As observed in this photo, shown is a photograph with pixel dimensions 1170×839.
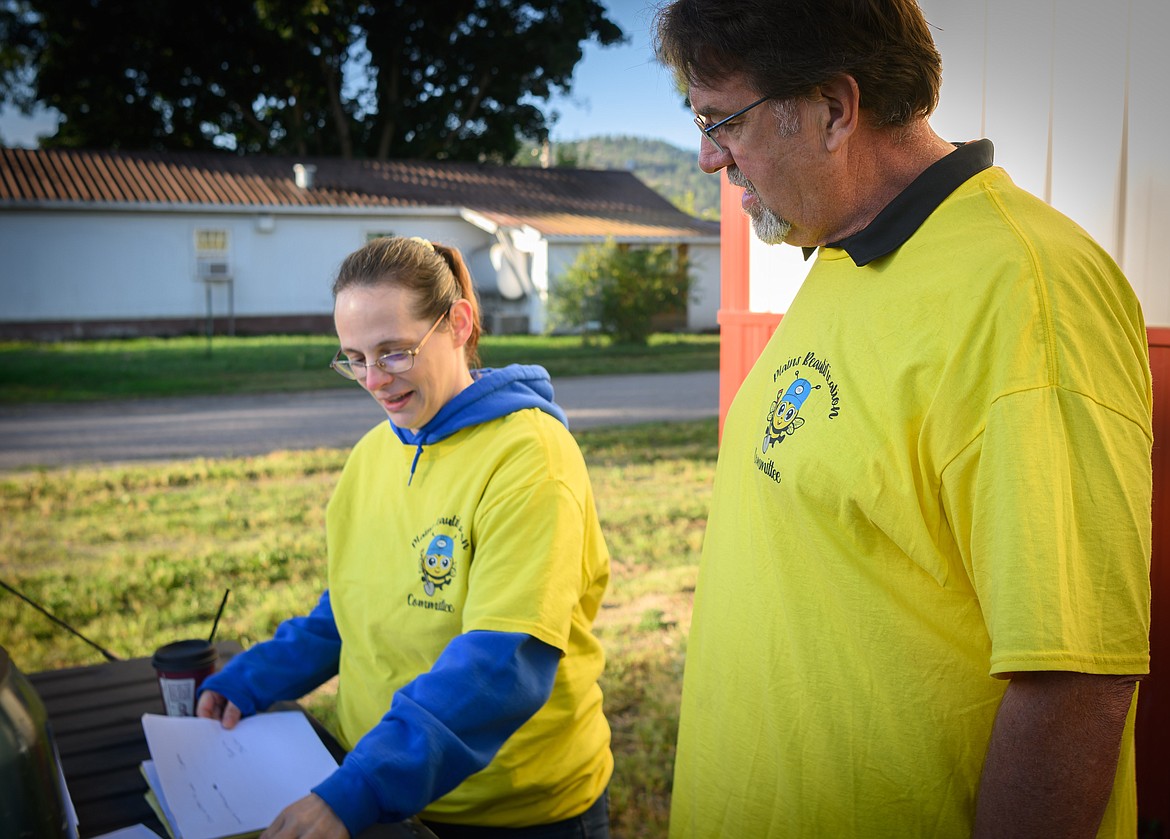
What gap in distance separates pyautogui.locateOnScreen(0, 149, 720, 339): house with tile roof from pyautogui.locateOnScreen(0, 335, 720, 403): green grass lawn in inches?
56.0

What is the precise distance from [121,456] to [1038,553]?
883 cm

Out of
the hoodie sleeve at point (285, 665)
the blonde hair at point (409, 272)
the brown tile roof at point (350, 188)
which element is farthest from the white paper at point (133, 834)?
the brown tile roof at point (350, 188)

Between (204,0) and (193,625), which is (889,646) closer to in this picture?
(193,625)

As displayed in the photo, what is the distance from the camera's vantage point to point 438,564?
5.50 feet

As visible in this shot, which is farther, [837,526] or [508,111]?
[508,111]

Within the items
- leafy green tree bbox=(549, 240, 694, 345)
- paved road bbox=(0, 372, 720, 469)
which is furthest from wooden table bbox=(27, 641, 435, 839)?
leafy green tree bbox=(549, 240, 694, 345)

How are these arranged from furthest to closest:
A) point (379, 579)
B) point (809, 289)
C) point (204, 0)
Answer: point (204, 0) → point (379, 579) → point (809, 289)

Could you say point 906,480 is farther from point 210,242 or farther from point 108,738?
point 210,242

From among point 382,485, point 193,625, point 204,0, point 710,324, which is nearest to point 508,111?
point 204,0

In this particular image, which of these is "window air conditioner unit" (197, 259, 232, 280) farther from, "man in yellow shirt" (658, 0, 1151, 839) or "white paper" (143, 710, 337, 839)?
"man in yellow shirt" (658, 0, 1151, 839)

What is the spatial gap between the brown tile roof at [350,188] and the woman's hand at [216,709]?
16416mm

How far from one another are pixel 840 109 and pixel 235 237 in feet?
59.3

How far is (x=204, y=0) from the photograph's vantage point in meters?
21.7

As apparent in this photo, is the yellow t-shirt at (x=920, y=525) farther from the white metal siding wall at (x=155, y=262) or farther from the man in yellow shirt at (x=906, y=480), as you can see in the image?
the white metal siding wall at (x=155, y=262)
